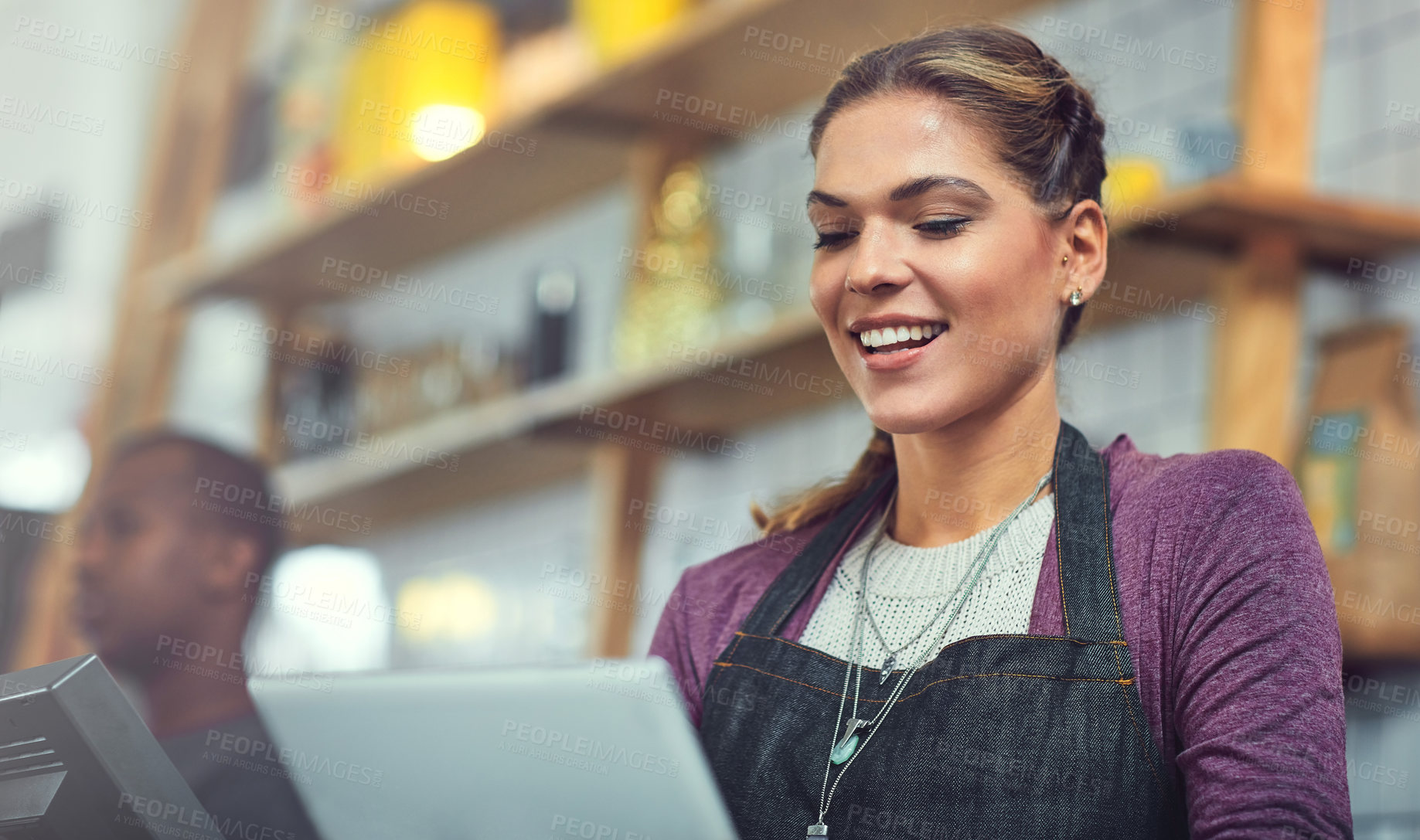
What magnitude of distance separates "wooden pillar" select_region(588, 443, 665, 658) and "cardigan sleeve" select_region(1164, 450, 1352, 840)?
4.98ft

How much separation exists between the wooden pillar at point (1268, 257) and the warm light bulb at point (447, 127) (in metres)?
1.75

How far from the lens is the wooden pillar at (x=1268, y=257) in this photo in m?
1.69

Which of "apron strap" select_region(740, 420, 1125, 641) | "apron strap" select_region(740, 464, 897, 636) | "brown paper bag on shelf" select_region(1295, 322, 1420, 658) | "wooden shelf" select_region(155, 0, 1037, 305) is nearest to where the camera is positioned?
"apron strap" select_region(740, 420, 1125, 641)

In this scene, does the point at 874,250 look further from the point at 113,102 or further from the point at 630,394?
the point at 113,102

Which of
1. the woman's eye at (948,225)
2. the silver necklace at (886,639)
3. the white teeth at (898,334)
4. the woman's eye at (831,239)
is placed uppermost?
the woman's eye at (831,239)

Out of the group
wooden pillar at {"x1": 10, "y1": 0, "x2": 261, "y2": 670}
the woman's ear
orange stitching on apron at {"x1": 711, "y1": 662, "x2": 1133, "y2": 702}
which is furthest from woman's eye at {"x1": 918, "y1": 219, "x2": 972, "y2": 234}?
wooden pillar at {"x1": 10, "y1": 0, "x2": 261, "y2": 670}

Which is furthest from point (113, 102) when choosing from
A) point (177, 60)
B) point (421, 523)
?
point (421, 523)

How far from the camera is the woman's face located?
1.27 meters

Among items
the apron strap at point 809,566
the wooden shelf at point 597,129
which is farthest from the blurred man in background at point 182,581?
the apron strap at point 809,566

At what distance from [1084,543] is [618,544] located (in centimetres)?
144

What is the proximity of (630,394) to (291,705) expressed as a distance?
1459 millimetres

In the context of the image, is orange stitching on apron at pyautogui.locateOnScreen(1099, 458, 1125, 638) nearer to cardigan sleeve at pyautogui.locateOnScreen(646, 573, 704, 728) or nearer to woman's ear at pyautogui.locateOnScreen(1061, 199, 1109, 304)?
woman's ear at pyautogui.locateOnScreen(1061, 199, 1109, 304)

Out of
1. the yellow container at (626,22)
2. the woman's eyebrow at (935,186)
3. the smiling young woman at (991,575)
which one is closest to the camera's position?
the smiling young woman at (991,575)

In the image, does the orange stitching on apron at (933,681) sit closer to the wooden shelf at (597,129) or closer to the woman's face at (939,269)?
the woman's face at (939,269)
